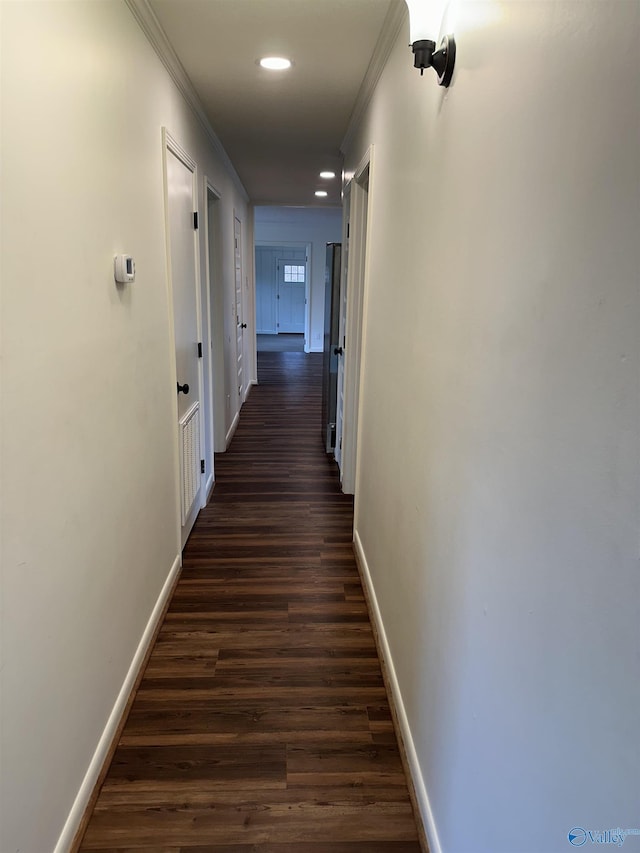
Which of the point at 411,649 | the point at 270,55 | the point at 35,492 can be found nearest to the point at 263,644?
the point at 411,649

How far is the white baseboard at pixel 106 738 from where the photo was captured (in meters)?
1.47

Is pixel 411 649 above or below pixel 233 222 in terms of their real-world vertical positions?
below

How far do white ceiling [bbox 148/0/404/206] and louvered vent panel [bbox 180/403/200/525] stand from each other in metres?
1.70

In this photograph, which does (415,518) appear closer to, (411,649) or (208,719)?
(411,649)

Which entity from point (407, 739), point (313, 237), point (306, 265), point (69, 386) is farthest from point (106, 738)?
point (313, 237)

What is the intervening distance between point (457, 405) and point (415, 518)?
1.78ft

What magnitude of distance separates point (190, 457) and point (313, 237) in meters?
9.04

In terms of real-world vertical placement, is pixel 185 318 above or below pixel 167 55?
below

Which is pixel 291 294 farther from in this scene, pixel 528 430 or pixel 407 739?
pixel 528 430

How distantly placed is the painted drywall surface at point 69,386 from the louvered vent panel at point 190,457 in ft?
2.69

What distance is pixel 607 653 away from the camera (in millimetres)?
679

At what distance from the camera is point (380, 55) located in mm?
2314

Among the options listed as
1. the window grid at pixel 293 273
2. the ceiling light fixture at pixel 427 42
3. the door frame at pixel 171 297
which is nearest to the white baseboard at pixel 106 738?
the door frame at pixel 171 297

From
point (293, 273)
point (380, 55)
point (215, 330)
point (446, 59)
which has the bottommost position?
point (215, 330)
